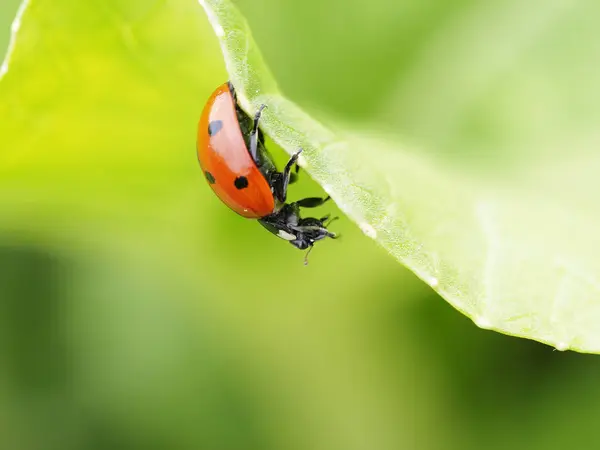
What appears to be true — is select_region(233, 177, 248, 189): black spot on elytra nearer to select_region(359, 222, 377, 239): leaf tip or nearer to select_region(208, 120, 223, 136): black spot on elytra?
select_region(208, 120, 223, 136): black spot on elytra

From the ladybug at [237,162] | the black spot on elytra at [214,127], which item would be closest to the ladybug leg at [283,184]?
the ladybug at [237,162]

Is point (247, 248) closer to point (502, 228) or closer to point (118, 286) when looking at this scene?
point (118, 286)

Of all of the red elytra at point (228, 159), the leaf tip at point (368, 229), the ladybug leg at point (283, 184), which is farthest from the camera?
the ladybug leg at point (283, 184)

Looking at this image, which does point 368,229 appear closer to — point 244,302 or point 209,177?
point 209,177

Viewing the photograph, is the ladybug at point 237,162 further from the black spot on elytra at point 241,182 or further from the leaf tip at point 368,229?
the leaf tip at point 368,229

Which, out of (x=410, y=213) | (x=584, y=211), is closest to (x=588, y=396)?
(x=584, y=211)

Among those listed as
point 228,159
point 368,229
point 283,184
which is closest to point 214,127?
point 228,159

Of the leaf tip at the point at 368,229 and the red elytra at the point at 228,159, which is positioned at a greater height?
the red elytra at the point at 228,159
